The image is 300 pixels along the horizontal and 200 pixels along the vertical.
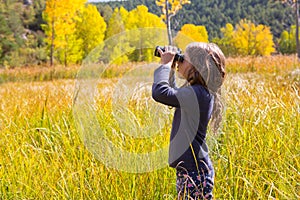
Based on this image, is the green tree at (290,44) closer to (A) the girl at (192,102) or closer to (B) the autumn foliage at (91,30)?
(B) the autumn foliage at (91,30)

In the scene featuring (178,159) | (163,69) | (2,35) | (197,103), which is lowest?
(2,35)

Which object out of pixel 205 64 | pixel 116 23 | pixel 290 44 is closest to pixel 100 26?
pixel 116 23

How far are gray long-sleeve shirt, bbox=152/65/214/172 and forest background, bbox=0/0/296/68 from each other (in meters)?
0.48

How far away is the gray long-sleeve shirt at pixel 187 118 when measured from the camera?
1.58m

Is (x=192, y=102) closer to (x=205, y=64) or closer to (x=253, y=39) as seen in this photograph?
(x=205, y=64)

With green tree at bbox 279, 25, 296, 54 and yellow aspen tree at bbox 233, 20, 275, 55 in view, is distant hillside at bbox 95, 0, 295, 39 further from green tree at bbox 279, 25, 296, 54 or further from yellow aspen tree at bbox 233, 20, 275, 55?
yellow aspen tree at bbox 233, 20, 275, 55

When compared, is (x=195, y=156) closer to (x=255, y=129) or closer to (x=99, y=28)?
(x=255, y=129)

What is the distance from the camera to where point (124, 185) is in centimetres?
167

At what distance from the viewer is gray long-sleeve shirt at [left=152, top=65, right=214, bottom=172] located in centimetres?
158

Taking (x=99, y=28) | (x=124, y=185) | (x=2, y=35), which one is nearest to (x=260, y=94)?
(x=124, y=185)

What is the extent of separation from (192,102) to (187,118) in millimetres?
86

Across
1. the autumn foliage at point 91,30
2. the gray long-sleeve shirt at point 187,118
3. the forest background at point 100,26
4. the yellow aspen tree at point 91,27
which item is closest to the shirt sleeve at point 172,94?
the gray long-sleeve shirt at point 187,118

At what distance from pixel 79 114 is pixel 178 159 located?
1299mm

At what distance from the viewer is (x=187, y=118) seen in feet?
5.34
